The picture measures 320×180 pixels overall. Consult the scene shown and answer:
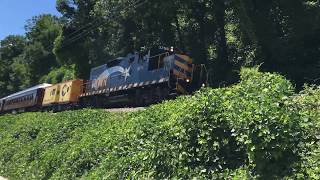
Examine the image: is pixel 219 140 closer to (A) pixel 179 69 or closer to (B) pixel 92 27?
(A) pixel 179 69

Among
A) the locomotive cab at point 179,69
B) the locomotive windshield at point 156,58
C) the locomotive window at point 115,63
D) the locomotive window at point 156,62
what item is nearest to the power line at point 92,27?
the locomotive window at point 115,63

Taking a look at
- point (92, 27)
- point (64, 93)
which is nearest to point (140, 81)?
point (64, 93)

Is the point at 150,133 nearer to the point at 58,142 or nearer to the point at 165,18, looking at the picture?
the point at 58,142

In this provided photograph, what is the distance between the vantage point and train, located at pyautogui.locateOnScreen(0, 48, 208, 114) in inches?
1161

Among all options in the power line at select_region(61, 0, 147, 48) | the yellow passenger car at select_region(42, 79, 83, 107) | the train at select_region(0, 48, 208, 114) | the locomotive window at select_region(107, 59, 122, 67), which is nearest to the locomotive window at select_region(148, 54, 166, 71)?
the train at select_region(0, 48, 208, 114)

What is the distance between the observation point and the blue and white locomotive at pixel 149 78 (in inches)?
1157

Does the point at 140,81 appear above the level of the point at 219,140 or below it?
above

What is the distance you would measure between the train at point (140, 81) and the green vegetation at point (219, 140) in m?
14.0

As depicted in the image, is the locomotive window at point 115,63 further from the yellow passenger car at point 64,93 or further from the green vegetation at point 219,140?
the green vegetation at point 219,140

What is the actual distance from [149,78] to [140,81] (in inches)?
41.8

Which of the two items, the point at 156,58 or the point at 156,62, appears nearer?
the point at 156,62

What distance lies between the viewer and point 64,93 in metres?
45.9

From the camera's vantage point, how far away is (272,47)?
29.6 meters

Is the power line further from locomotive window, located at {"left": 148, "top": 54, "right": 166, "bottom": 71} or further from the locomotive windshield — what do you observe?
locomotive window, located at {"left": 148, "top": 54, "right": 166, "bottom": 71}
